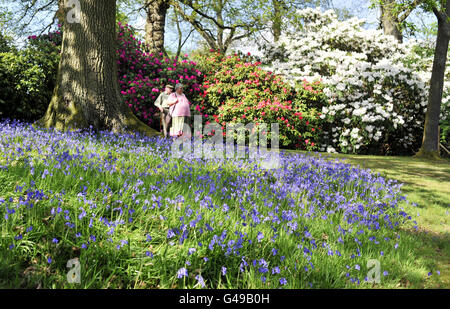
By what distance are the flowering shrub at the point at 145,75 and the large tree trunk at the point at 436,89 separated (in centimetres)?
901

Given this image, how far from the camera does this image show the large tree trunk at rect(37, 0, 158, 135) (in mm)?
7598

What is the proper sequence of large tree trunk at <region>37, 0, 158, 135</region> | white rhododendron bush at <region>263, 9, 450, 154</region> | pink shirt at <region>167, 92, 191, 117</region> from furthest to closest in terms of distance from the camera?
1. white rhododendron bush at <region>263, 9, 450, 154</region>
2. pink shirt at <region>167, 92, 191, 117</region>
3. large tree trunk at <region>37, 0, 158, 135</region>

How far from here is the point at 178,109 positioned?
9789 millimetres

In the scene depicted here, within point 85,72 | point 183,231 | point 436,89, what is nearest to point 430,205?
point 183,231

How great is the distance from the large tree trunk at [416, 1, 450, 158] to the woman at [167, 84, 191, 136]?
8.79 metres

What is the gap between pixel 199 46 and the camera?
3869 cm

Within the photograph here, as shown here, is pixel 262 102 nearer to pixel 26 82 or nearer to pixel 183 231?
pixel 26 82

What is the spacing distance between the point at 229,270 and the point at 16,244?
160cm

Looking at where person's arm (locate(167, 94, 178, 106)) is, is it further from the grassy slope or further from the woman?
the grassy slope

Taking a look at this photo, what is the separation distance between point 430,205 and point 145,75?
12.0 meters

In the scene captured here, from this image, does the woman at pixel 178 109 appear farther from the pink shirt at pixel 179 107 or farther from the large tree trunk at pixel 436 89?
the large tree trunk at pixel 436 89

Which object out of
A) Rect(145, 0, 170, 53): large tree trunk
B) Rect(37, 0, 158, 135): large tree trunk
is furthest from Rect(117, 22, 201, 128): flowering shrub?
Rect(37, 0, 158, 135): large tree trunk

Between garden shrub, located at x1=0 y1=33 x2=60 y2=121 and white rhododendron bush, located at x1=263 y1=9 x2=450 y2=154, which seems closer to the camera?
garden shrub, located at x1=0 y1=33 x2=60 y2=121
